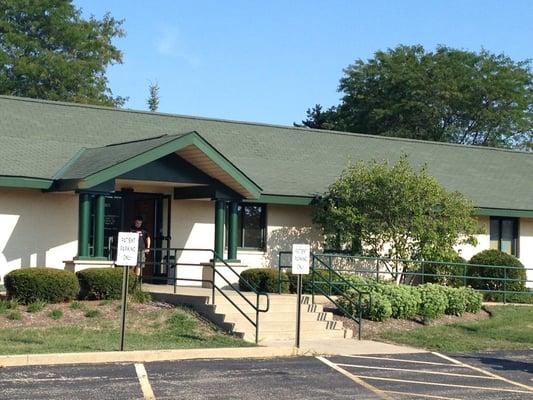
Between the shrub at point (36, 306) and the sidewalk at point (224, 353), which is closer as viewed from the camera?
the sidewalk at point (224, 353)

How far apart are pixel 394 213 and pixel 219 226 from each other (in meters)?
4.62

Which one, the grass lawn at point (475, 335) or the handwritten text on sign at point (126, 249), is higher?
the handwritten text on sign at point (126, 249)

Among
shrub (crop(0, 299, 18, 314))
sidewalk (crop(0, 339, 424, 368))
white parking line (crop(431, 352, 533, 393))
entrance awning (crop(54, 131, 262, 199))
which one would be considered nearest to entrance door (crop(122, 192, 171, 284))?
entrance awning (crop(54, 131, 262, 199))

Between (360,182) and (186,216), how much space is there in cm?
457

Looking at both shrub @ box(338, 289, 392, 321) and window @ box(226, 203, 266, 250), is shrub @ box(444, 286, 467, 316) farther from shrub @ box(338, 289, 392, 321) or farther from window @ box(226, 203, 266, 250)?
window @ box(226, 203, 266, 250)

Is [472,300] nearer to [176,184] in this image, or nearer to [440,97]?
[176,184]

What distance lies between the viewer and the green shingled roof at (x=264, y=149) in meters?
22.4

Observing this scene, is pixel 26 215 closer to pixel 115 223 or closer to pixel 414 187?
pixel 115 223

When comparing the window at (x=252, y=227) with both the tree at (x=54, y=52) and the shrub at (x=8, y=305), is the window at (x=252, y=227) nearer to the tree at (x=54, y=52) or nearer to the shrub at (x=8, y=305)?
the shrub at (x=8, y=305)

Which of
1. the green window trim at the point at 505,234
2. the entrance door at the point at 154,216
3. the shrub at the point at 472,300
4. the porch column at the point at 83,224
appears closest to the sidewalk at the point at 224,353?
the shrub at the point at 472,300

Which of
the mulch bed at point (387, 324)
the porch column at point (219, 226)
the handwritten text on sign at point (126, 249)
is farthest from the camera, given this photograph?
the porch column at point (219, 226)

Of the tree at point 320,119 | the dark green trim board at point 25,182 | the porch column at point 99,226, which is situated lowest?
the porch column at point 99,226

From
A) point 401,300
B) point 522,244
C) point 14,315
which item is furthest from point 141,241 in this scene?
point 522,244

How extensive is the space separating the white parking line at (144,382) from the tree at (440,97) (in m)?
37.8
